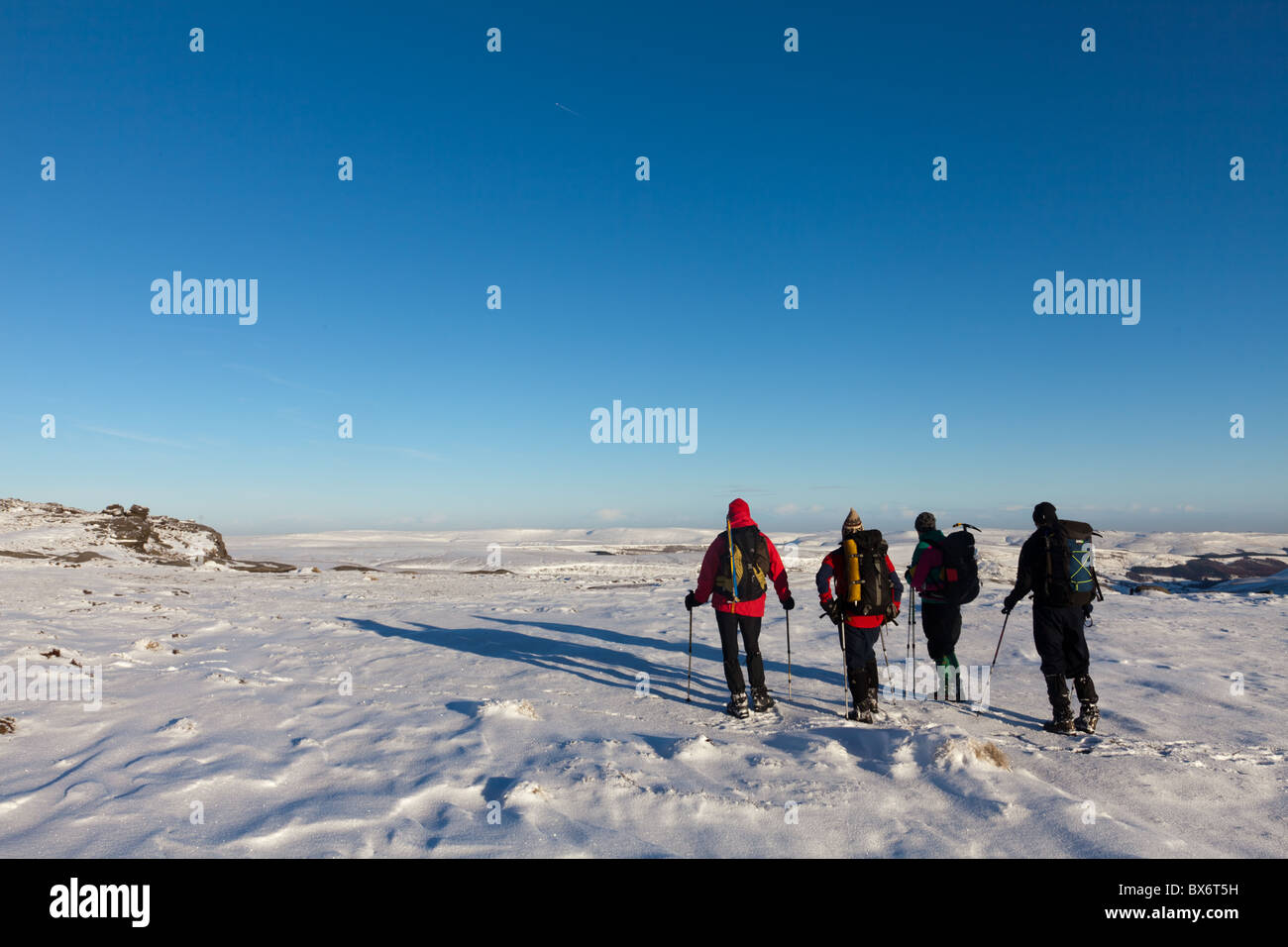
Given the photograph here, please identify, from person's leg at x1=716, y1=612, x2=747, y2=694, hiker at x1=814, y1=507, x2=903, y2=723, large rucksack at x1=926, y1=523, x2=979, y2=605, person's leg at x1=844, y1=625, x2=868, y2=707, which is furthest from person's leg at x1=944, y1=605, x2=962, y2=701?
person's leg at x1=716, y1=612, x2=747, y2=694

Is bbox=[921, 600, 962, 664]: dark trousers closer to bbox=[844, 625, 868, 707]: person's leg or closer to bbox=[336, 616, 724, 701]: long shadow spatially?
bbox=[844, 625, 868, 707]: person's leg

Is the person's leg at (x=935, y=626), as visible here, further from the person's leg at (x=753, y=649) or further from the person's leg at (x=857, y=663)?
the person's leg at (x=753, y=649)

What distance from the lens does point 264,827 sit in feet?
14.1

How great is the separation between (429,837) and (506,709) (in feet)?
9.82

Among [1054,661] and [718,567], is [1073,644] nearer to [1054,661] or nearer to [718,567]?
[1054,661]

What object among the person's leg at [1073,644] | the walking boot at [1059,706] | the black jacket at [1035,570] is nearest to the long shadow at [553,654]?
the walking boot at [1059,706]

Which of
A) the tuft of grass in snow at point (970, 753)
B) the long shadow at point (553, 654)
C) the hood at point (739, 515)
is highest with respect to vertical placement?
the hood at point (739, 515)

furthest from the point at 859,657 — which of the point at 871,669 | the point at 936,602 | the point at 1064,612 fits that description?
the point at 1064,612

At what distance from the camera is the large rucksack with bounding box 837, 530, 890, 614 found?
7.15 metres

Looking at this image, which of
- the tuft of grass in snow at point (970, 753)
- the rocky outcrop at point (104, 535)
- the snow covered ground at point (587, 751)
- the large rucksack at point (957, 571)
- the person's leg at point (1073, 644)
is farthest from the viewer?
the rocky outcrop at point (104, 535)

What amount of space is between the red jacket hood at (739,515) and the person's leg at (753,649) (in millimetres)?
1049

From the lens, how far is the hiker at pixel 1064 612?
21.9ft

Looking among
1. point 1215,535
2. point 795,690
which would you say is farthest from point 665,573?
point 1215,535
